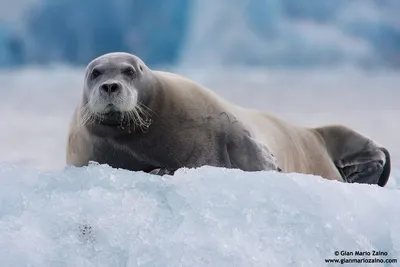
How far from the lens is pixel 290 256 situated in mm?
3088

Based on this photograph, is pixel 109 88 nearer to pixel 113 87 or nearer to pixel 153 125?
pixel 113 87

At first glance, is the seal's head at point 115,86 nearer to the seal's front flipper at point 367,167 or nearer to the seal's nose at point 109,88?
the seal's nose at point 109,88

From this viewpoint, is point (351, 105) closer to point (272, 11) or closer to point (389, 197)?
point (272, 11)

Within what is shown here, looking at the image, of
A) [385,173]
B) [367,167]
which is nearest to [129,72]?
[367,167]

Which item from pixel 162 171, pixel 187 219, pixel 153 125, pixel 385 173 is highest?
pixel 187 219

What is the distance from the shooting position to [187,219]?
10.5 ft

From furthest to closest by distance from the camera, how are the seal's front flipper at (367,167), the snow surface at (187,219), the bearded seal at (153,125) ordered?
the seal's front flipper at (367,167) < the bearded seal at (153,125) < the snow surface at (187,219)

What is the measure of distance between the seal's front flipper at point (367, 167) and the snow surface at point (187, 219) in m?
2.88

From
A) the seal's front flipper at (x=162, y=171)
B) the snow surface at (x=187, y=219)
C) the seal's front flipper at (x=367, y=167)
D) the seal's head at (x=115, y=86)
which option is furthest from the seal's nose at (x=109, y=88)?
the seal's front flipper at (x=367, y=167)

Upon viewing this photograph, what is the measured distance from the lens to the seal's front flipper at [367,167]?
652 centimetres

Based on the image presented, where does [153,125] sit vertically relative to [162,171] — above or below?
above

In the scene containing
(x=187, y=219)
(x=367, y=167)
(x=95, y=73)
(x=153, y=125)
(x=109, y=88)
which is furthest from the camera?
(x=367, y=167)

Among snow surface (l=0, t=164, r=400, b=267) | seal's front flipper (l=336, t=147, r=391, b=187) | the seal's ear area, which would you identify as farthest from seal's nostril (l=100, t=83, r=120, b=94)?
the seal's ear area

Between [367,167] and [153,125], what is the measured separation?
2.47m
